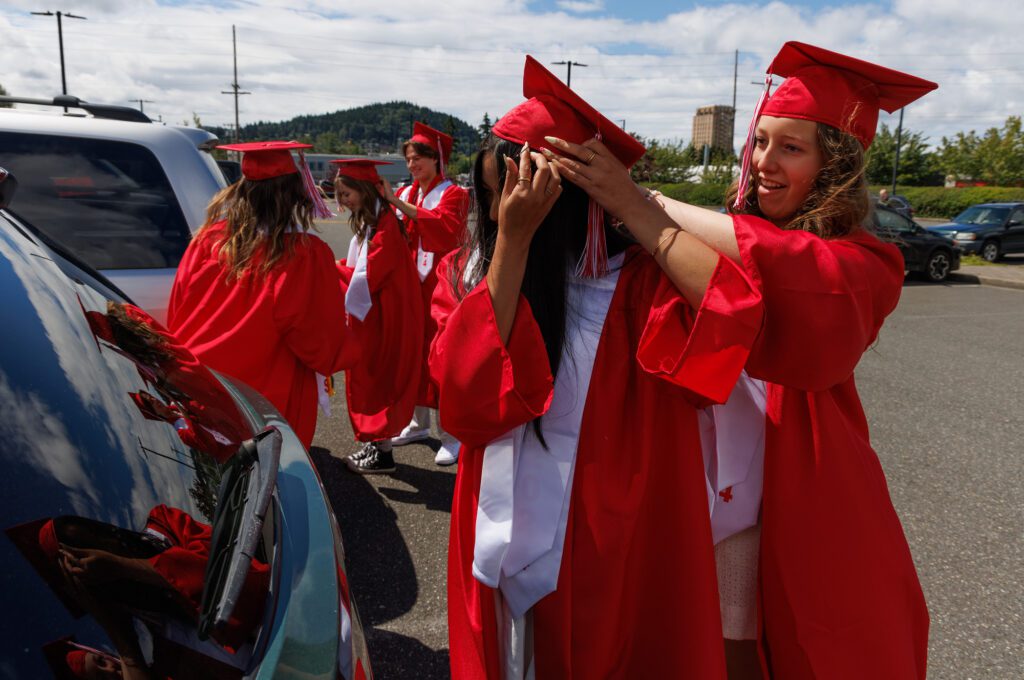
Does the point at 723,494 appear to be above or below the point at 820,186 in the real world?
below

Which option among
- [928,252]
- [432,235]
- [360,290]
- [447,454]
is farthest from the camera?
[928,252]

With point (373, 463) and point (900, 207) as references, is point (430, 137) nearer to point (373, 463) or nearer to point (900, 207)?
point (373, 463)

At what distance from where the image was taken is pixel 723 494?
1.61m

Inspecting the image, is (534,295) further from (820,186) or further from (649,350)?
(820,186)

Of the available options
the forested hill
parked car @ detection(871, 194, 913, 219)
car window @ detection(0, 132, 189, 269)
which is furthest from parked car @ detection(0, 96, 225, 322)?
the forested hill

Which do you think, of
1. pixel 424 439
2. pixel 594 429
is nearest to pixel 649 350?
pixel 594 429

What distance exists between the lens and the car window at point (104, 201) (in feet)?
11.4

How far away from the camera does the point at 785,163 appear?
5.34 ft

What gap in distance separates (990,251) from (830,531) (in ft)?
67.2

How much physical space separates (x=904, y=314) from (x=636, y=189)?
10973mm

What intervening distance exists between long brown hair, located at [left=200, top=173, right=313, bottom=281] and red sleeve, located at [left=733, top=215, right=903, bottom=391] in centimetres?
213

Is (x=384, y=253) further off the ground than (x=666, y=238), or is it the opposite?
(x=666, y=238)

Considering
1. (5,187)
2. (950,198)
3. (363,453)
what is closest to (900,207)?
(363,453)

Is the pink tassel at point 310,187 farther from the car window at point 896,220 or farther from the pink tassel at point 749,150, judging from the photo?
the car window at point 896,220
